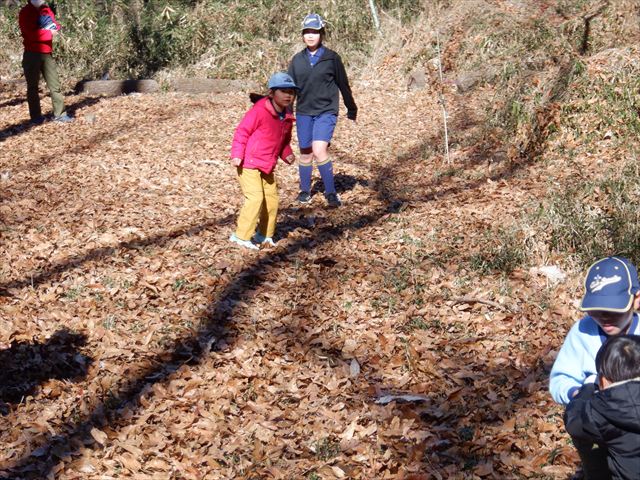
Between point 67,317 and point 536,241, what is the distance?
4.26 metres

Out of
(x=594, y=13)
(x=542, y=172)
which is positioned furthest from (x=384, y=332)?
(x=594, y=13)

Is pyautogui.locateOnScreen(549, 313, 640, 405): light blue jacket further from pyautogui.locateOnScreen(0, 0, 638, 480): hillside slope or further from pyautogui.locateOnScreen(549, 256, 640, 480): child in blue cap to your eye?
pyautogui.locateOnScreen(0, 0, 638, 480): hillside slope

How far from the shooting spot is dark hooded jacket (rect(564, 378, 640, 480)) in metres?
2.74

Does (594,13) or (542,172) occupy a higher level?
→ (594,13)

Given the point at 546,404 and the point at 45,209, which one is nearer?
the point at 546,404

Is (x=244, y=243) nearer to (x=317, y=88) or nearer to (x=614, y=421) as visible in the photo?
(x=317, y=88)

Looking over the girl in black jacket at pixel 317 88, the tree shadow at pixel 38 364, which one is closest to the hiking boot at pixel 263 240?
the girl in black jacket at pixel 317 88

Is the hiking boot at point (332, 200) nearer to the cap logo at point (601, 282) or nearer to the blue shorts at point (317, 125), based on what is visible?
the blue shorts at point (317, 125)

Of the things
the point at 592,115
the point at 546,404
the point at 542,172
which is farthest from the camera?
the point at 592,115

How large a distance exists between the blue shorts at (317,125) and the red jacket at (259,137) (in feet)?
4.84

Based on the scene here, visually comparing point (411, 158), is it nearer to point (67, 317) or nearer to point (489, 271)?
point (489, 271)

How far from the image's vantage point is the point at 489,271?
6.92 m

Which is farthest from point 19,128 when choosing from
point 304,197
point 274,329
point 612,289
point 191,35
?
point 612,289

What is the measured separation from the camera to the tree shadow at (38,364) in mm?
5156
